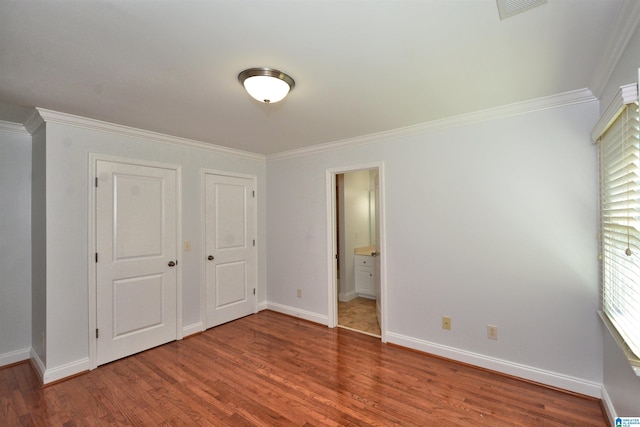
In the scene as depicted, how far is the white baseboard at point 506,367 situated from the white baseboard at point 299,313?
0.94m

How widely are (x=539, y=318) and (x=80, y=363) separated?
410 centimetres

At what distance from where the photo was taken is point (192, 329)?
140 inches

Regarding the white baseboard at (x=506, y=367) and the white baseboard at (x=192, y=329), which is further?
the white baseboard at (x=192, y=329)

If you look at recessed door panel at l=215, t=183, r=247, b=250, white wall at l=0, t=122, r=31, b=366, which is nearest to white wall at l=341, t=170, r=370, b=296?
recessed door panel at l=215, t=183, r=247, b=250

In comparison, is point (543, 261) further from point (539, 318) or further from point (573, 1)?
point (573, 1)

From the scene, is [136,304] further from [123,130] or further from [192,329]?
[123,130]

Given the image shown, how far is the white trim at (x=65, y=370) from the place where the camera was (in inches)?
99.4

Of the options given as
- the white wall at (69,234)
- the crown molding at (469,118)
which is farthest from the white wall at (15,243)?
the crown molding at (469,118)

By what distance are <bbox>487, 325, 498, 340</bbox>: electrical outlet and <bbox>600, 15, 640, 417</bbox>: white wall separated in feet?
2.32

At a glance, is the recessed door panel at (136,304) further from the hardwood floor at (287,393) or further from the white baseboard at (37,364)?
the white baseboard at (37,364)

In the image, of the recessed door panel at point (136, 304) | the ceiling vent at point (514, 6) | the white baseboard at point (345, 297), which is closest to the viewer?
the ceiling vent at point (514, 6)

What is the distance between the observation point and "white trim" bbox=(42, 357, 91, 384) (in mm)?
2525

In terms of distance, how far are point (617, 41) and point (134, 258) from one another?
4.11 m

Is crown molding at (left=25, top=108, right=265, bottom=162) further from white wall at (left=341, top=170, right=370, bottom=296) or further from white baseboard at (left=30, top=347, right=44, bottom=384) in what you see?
white baseboard at (left=30, top=347, right=44, bottom=384)
